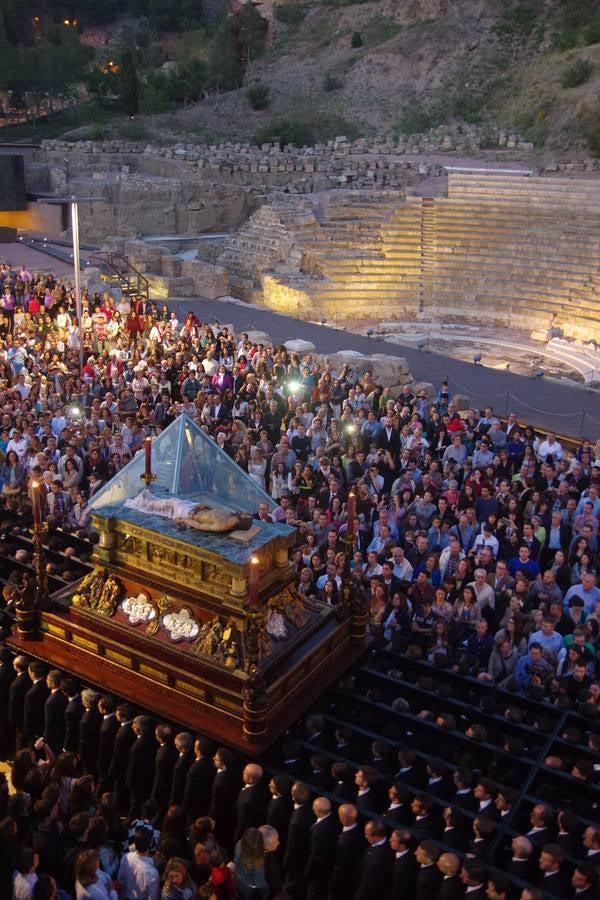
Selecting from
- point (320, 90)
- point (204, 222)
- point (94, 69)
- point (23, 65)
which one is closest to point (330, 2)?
point (320, 90)

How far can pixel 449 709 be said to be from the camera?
7926mm

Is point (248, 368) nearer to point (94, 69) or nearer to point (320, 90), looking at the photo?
point (320, 90)

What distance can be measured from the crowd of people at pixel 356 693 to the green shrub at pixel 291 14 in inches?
2208

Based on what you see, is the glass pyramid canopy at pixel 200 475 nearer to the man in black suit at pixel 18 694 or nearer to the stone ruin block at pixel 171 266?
the man in black suit at pixel 18 694

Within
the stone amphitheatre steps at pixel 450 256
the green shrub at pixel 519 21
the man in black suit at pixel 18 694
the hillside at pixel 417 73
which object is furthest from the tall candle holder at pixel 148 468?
the green shrub at pixel 519 21

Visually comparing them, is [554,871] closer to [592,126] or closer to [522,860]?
[522,860]

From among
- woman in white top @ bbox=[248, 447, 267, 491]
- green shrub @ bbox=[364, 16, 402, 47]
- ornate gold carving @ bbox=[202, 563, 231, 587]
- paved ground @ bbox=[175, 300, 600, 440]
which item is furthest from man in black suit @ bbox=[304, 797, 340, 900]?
green shrub @ bbox=[364, 16, 402, 47]

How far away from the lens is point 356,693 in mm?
8070

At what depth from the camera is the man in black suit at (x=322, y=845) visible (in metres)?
6.61

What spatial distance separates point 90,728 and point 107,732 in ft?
0.71

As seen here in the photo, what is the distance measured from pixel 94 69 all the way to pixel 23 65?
4389mm

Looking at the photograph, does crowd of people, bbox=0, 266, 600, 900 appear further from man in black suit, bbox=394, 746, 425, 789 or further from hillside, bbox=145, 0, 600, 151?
hillside, bbox=145, 0, 600, 151

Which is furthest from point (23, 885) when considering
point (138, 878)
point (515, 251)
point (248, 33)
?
point (248, 33)

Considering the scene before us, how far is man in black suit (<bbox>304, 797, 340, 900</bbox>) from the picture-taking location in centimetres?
661
